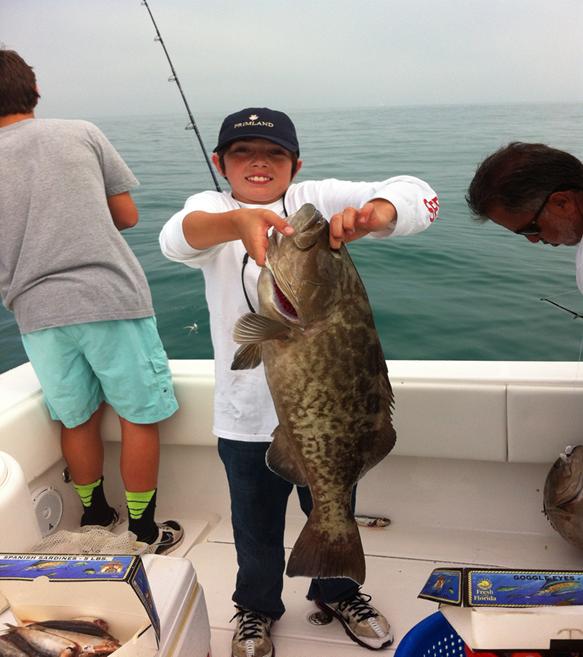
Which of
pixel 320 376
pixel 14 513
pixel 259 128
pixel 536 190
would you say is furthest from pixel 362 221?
pixel 14 513

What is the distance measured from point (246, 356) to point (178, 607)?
0.73 meters

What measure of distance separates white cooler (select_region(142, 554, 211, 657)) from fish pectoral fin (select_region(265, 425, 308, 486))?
0.39m

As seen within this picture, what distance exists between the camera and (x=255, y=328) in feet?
5.62

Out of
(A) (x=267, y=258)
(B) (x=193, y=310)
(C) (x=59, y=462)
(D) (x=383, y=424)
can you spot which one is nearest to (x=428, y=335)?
(B) (x=193, y=310)

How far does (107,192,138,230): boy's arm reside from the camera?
3287 millimetres

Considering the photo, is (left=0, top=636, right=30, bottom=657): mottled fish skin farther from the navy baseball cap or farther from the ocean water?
the navy baseball cap

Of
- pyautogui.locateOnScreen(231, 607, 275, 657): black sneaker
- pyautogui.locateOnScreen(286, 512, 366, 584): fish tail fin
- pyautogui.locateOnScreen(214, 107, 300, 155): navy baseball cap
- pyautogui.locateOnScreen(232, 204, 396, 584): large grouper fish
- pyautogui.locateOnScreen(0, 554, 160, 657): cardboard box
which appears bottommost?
pyautogui.locateOnScreen(231, 607, 275, 657): black sneaker

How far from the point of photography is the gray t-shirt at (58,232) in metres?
2.95

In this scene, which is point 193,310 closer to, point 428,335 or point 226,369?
point 428,335

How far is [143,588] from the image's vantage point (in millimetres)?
1592

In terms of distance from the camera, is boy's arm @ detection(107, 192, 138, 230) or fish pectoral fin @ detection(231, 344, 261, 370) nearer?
fish pectoral fin @ detection(231, 344, 261, 370)

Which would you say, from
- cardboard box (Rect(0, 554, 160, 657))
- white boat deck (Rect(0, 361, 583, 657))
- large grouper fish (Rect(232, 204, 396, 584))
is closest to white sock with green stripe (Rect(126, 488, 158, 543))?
white boat deck (Rect(0, 361, 583, 657))

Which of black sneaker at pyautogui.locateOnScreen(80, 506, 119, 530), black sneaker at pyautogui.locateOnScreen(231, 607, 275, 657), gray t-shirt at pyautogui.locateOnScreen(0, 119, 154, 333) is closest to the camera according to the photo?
black sneaker at pyautogui.locateOnScreen(231, 607, 275, 657)

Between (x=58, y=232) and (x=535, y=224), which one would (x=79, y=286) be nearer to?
(x=58, y=232)
